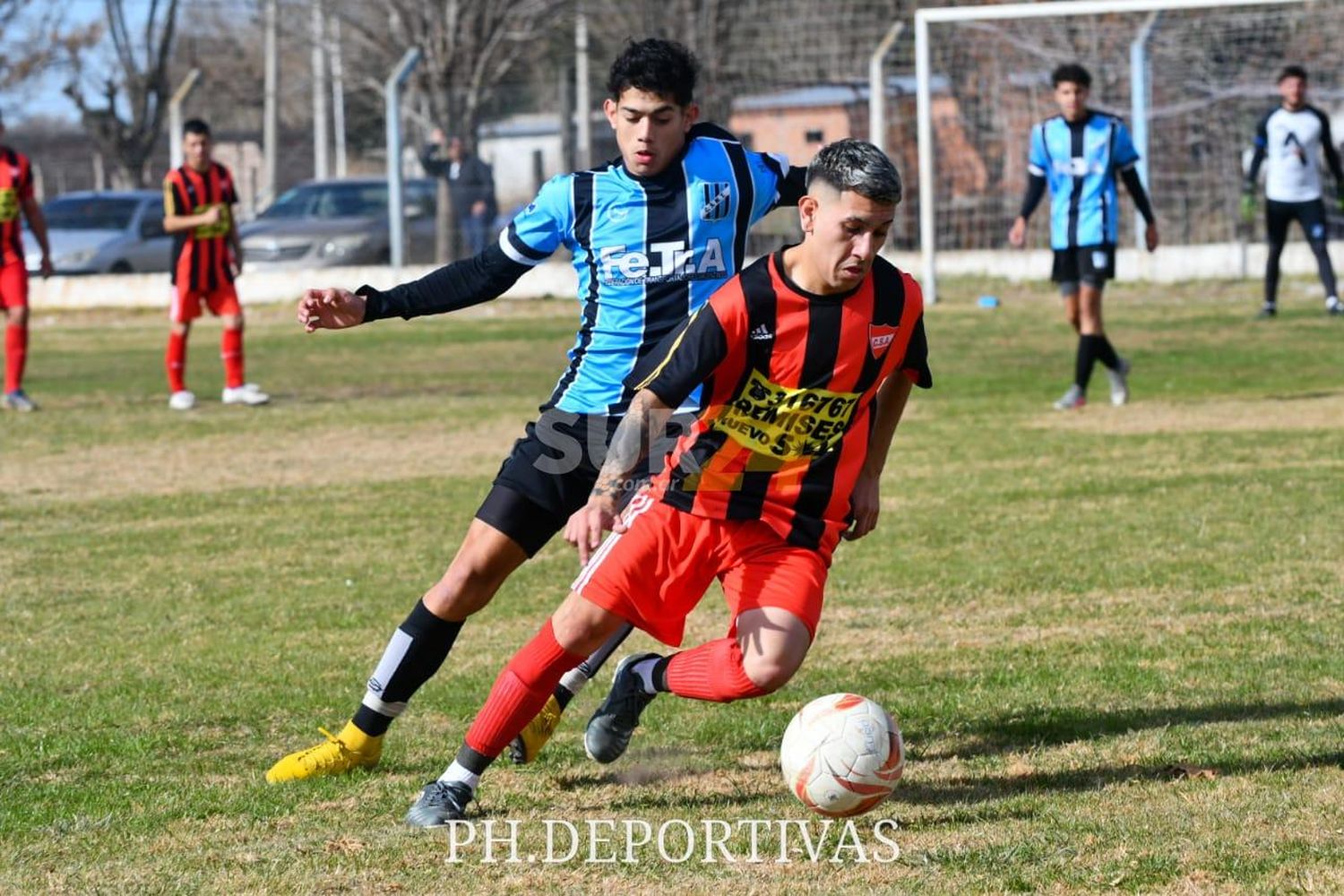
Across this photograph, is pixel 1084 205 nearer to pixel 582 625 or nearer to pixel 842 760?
pixel 582 625

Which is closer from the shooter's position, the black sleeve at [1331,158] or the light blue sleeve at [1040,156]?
the light blue sleeve at [1040,156]

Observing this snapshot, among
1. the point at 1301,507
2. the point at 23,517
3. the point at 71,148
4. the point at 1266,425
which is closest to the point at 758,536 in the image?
the point at 1301,507

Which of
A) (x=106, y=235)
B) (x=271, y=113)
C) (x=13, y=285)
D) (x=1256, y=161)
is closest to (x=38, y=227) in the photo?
(x=13, y=285)

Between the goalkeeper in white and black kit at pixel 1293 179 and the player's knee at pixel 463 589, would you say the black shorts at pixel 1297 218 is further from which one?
the player's knee at pixel 463 589

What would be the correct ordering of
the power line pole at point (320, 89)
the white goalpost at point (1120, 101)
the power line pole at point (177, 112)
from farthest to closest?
the power line pole at point (320, 89)
the power line pole at point (177, 112)
the white goalpost at point (1120, 101)

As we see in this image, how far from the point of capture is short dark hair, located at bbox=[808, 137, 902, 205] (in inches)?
165

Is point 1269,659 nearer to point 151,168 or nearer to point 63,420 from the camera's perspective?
point 63,420

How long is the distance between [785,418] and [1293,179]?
45.6ft

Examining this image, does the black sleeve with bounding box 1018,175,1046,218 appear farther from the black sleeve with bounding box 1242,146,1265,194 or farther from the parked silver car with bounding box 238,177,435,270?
the parked silver car with bounding box 238,177,435,270

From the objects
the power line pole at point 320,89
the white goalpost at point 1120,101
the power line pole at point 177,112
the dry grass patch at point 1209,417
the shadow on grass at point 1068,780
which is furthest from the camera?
the power line pole at point 320,89

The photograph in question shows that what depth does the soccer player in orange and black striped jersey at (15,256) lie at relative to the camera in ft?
43.9

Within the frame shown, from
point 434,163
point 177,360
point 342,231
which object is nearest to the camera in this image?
point 177,360

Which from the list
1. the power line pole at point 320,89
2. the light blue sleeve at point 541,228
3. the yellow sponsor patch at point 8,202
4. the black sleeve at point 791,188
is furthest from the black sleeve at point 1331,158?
the power line pole at point 320,89

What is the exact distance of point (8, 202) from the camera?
13336mm
